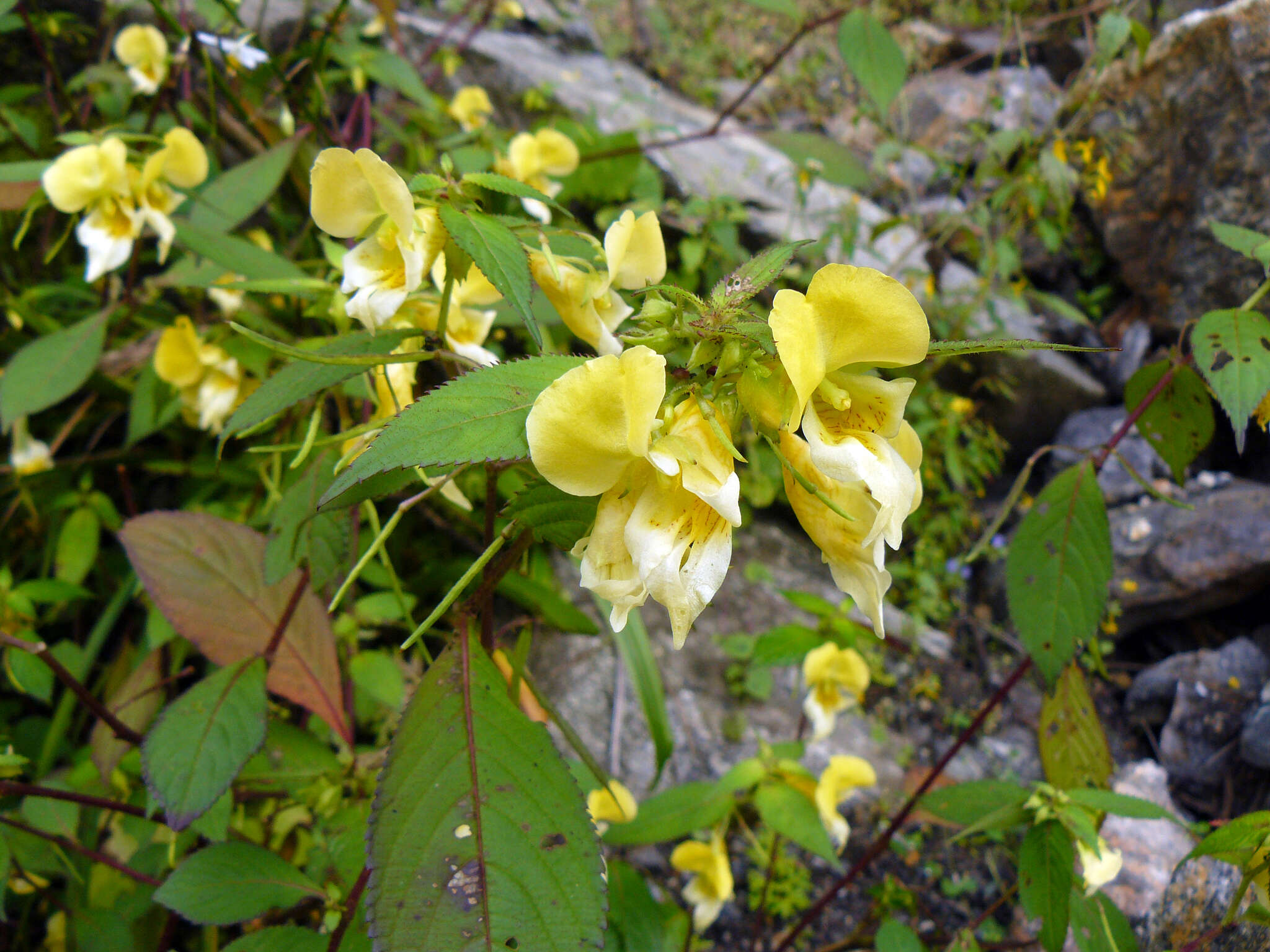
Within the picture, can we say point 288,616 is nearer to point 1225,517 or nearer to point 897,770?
point 897,770

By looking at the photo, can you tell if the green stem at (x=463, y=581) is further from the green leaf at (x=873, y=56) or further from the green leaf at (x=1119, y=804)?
the green leaf at (x=873, y=56)

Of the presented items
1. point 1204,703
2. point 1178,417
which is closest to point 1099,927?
point 1178,417

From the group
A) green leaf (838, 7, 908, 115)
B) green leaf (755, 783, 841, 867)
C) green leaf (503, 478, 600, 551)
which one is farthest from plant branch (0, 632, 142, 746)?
green leaf (838, 7, 908, 115)

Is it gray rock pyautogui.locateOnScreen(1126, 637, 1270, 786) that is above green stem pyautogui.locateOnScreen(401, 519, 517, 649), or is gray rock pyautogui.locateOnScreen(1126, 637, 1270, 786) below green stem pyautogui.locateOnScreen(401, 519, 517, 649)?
below

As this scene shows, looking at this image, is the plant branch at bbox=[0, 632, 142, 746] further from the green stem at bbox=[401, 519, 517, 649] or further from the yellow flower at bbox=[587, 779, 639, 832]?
the yellow flower at bbox=[587, 779, 639, 832]

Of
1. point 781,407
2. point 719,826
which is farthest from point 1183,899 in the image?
point 781,407

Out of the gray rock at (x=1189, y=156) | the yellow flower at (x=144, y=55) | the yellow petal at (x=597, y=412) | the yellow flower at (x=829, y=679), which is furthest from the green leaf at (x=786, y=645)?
the gray rock at (x=1189, y=156)
